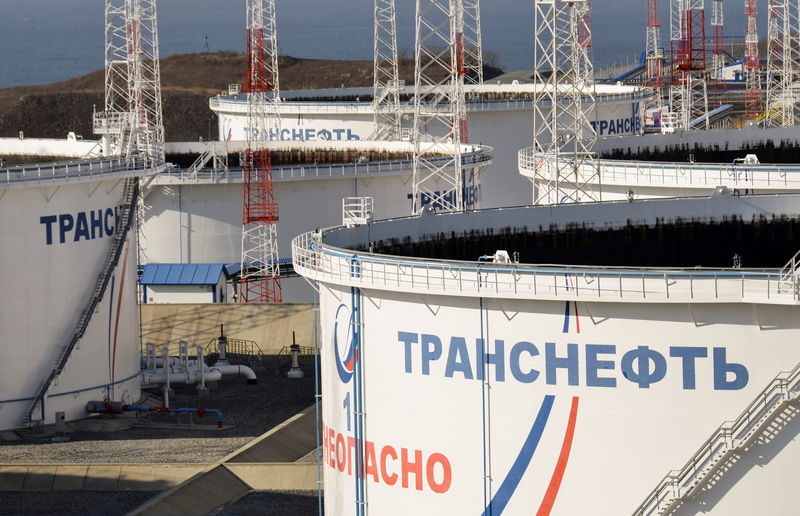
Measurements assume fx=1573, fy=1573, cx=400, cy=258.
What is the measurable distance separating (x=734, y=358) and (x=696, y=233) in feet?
50.4

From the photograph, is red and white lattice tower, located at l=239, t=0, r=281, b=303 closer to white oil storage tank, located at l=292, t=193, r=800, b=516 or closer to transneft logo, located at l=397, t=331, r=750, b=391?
Answer: white oil storage tank, located at l=292, t=193, r=800, b=516

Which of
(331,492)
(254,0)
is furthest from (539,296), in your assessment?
(254,0)

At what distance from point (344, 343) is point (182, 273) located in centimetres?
3316

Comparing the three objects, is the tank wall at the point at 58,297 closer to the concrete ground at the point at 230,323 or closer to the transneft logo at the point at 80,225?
the transneft logo at the point at 80,225

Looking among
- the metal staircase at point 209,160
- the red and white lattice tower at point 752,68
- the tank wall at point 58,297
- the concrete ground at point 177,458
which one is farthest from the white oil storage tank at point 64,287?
the red and white lattice tower at point 752,68

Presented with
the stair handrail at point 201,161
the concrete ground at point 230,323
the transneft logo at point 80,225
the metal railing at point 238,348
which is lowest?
the metal railing at point 238,348

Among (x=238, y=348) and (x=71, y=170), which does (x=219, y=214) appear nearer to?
(x=238, y=348)

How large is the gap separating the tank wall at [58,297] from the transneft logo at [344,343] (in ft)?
59.2

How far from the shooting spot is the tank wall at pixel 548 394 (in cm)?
2942

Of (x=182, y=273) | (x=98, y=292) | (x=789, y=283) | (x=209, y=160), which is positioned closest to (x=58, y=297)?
(x=98, y=292)

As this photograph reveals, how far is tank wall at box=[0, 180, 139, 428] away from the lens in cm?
4978

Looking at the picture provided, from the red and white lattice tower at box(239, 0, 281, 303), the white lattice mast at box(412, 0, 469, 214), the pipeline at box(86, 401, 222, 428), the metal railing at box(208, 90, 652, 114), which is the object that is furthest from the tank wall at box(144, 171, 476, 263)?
the pipeline at box(86, 401, 222, 428)

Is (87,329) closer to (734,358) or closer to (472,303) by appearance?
(472,303)

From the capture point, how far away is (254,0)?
70.4 metres
